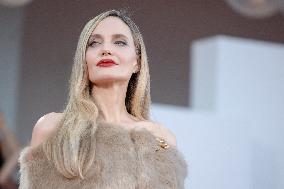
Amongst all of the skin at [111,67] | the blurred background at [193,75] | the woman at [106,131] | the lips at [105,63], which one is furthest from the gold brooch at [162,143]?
the blurred background at [193,75]

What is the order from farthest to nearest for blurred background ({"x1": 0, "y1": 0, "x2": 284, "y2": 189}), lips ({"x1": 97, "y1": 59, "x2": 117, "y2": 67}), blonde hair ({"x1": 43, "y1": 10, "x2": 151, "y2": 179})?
blurred background ({"x1": 0, "y1": 0, "x2": 284, "y2": 189}) < lips ({"x1": 97, "y1": 59, "x2": 117, "y2": 67}) < blonde hair ({"x1": 43, "y1": 10, "x2": 151, "y2": 179})

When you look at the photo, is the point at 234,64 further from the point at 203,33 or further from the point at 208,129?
the point at 203,33

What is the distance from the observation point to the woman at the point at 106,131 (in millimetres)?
1884

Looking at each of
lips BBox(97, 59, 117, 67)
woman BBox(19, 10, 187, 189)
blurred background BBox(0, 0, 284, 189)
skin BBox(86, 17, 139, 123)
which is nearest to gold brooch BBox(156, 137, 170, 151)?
woman BBox(19, 10, 187, 189)

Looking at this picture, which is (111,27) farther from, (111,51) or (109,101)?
(109,101)

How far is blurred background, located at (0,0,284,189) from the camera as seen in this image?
3.78 metres

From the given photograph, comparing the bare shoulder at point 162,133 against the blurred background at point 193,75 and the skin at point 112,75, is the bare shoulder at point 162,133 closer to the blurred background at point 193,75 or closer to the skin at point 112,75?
the skin at point 112,75

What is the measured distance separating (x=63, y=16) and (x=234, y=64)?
7.75ft

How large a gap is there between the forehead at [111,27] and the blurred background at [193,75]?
4.88 feet

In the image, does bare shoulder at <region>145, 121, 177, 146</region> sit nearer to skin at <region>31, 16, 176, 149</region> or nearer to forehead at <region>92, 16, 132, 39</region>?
skin at <region>31, 16, 176, 149</region>

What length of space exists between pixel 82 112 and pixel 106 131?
0.29 feet

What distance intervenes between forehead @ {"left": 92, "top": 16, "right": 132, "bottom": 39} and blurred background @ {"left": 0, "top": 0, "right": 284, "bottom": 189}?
1486mm

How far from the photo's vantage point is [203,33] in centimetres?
643

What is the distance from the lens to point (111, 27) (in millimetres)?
2062
